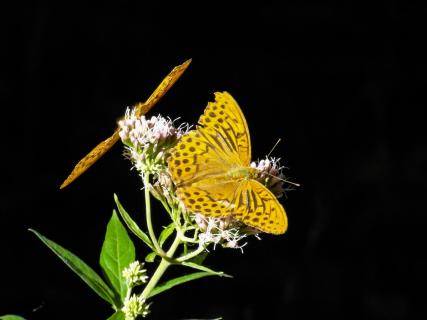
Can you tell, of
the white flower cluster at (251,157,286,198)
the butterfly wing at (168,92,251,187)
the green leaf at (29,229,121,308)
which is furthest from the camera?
the white flower cluster at (251,157,286,198)

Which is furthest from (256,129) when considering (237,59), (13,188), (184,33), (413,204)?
(13,188)

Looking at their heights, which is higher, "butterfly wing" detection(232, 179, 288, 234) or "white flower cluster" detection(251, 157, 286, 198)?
"butterfly wing" detection(232, 179, 288, 234)

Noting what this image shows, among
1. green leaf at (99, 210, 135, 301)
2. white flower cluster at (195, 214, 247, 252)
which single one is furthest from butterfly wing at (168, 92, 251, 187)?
green leaf at (99, 210, 135, 301)

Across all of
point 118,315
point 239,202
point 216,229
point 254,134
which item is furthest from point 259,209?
point 254,134

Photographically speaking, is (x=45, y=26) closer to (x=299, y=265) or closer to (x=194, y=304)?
(x=194, y=304)

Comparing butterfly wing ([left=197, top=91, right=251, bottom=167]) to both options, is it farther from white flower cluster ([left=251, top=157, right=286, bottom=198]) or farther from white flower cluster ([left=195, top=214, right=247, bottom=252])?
white flower cluster ([left=195, top=214, right=247, bottom=252])

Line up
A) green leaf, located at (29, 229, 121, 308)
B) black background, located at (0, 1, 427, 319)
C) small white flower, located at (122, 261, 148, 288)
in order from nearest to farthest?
1. green leaf, located at (29, 229, 121, 308)
2. small white flower, located at (122, 261, 148, 288)
3. black background, located at (0, 1, 427, 319)
